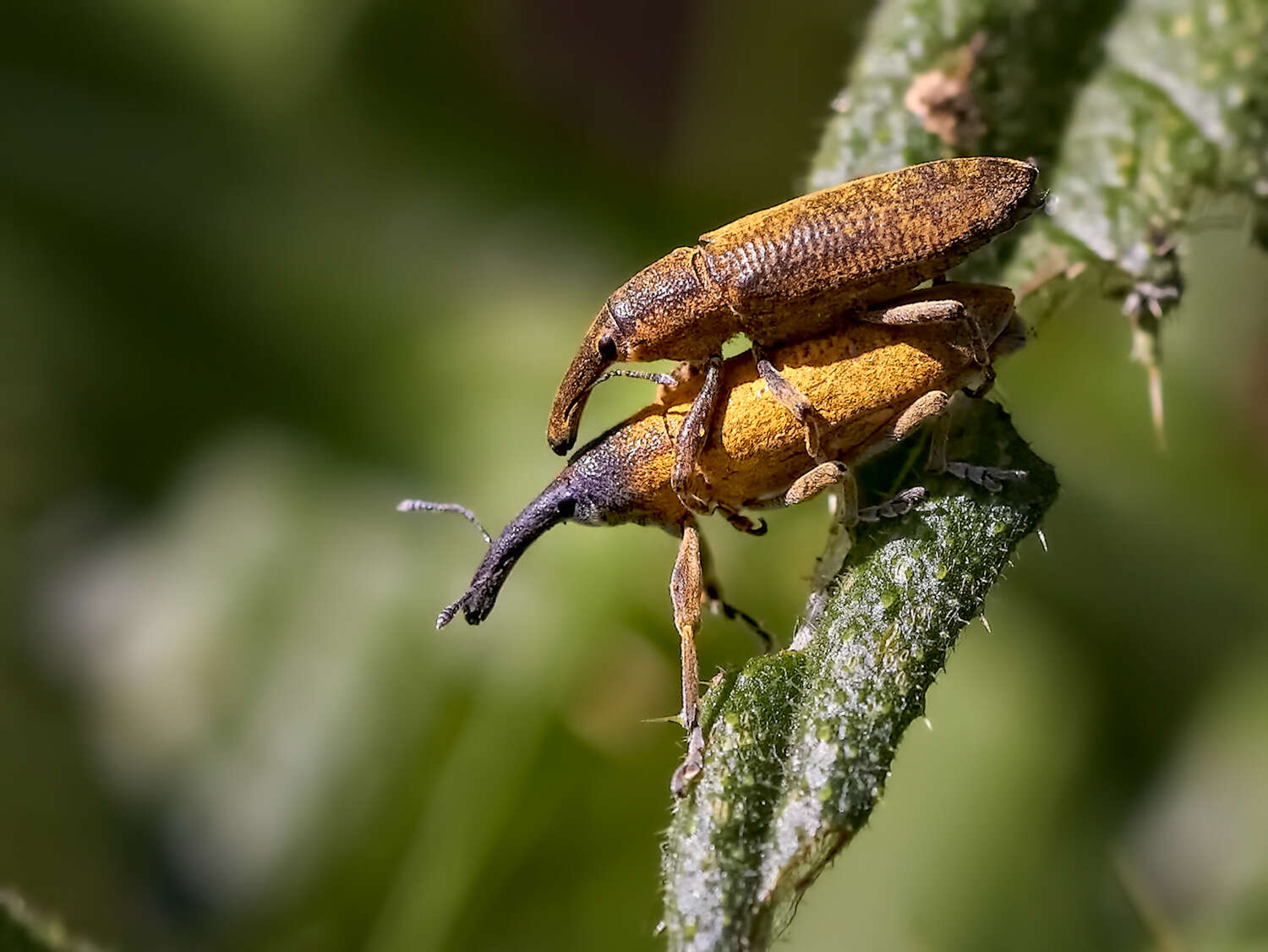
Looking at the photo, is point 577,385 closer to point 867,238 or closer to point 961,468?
point 867,238

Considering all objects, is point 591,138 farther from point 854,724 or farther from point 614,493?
point 854,724

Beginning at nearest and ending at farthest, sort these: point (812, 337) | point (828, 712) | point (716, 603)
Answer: point (828, 712) → point (812, 337) → point (716, 603)

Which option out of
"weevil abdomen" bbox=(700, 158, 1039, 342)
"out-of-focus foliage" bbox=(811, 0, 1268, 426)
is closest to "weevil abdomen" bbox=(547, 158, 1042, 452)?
"weevil abdomen" bbox=(700, 158, 1039, 342)

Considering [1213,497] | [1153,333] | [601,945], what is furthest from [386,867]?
[1213,497]

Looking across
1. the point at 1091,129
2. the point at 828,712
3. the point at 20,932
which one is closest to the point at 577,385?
the point at 828,712

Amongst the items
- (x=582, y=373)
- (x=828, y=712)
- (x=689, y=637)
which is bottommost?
(x=689, y=637)

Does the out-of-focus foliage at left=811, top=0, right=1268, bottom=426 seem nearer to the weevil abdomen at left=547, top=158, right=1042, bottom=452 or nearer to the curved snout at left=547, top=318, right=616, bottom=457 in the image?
the weevil abdomen at left=547, top=158, right=1042, bottom=452

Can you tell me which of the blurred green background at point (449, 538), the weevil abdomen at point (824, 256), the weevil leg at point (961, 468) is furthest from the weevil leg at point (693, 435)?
the blurred green background at point (449, 538)
